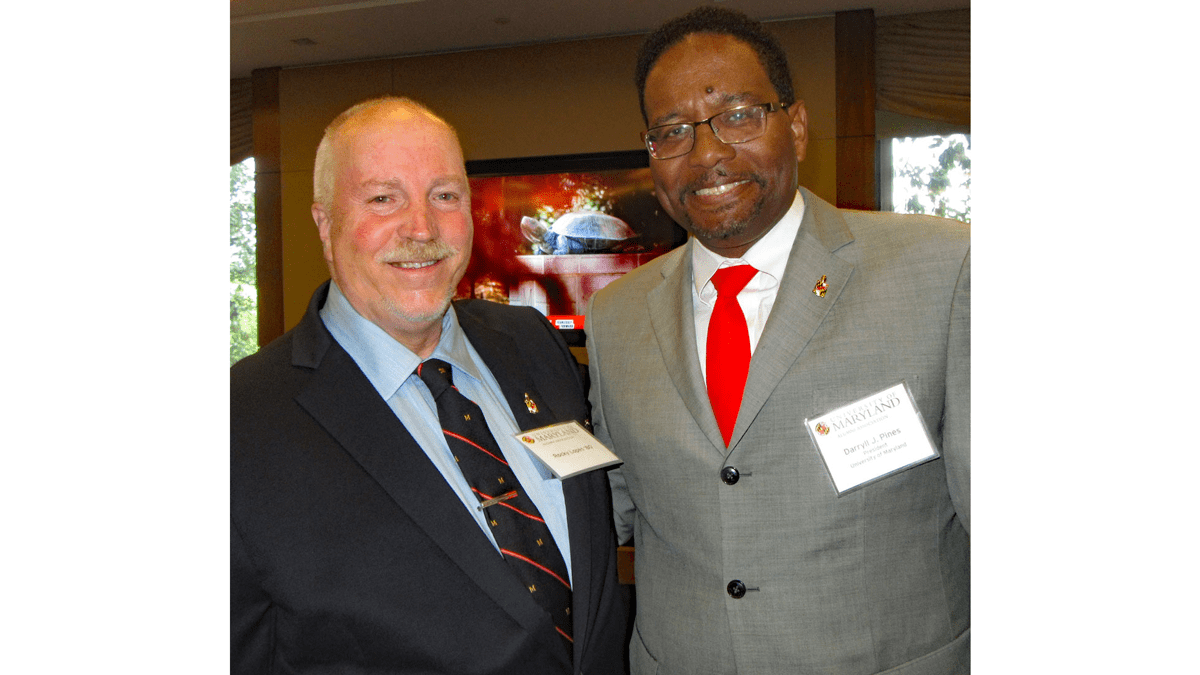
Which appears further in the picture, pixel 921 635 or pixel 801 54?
pixel 801 54

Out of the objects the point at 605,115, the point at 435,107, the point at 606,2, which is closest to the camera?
the point at 606,2

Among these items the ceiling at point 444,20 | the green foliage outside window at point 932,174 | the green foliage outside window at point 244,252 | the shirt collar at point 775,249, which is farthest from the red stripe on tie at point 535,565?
the green foliage outside window at point 244,252

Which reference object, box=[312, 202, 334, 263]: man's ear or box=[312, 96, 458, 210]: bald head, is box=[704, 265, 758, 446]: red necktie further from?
box=[312, 202, 334, 263]: man's ear

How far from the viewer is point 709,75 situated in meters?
1.50

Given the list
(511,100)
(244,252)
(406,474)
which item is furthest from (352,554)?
(244,252)

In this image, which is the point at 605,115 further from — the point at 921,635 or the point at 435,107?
the point at 921,635

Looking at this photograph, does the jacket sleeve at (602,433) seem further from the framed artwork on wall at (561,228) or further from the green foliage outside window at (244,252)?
the green foliage outside window at (244,252)

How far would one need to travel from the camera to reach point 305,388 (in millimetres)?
1389

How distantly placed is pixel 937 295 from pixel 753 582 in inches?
23.0

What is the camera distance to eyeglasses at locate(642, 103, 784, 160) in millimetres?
1500

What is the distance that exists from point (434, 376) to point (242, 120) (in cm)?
725

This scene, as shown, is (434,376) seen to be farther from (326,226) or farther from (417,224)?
(326,226)
